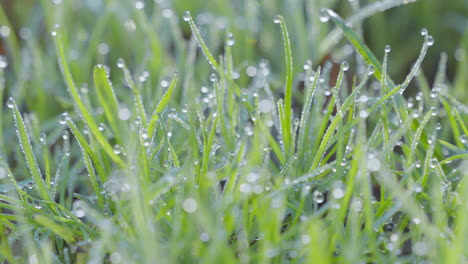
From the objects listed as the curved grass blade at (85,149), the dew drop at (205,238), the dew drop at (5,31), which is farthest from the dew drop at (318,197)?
the dew drop at (5,31)

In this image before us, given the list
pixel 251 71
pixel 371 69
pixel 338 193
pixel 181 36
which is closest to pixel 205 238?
pixel 338 193

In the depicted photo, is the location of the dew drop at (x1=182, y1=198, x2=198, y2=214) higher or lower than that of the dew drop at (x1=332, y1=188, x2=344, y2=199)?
higher

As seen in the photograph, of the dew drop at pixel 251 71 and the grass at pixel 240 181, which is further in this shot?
the dew drop at pixel 251 71

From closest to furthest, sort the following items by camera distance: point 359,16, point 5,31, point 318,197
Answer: point 318,197, point 359,16, point 5,31

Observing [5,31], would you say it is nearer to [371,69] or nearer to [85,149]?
[85,149]

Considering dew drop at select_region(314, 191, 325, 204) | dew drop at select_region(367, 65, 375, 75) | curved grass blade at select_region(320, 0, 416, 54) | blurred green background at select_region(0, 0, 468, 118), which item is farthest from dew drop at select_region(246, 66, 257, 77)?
dew drop at select_region(314, 191, 325, 204)

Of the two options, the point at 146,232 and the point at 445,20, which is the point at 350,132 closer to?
the point at 146,232

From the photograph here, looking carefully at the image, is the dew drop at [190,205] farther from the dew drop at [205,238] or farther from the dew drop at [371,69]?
Result: the dew drop at [371,69]

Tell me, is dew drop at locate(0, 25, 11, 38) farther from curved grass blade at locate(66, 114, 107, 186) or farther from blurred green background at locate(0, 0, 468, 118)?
curved grass blade at locate(66, 114, 107, 186)
